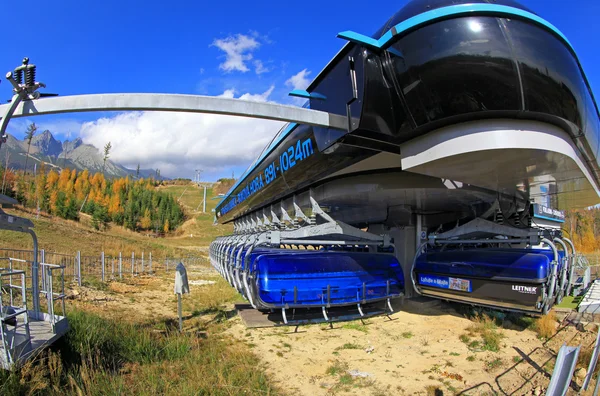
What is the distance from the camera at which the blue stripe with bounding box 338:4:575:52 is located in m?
3.75

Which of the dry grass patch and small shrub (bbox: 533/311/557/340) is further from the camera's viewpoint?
small shrub (bbox: 533/311/557/340)

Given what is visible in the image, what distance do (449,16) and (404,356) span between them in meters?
5.14

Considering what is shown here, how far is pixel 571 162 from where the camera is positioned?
4711 mm

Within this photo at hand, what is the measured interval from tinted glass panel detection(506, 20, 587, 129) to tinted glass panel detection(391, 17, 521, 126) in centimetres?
13

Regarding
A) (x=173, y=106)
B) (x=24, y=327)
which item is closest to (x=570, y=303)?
(x=173, y=106)

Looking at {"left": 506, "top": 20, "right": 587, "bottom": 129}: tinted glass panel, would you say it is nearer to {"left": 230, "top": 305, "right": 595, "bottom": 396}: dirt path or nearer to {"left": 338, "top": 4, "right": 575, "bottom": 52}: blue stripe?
{"left": 338, "top": 4, "right": 575, "bottom": 52}: blue stripe

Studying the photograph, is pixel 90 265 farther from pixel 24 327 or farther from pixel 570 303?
pixel 570 303

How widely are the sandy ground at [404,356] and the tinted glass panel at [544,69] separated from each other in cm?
358

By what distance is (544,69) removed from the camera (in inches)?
150

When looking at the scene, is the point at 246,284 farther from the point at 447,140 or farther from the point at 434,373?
the point at 447,140

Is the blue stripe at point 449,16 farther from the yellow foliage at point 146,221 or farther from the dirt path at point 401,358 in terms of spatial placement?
the yellow foliage at point 146,221

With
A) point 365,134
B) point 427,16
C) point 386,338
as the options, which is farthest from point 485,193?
point 427,16

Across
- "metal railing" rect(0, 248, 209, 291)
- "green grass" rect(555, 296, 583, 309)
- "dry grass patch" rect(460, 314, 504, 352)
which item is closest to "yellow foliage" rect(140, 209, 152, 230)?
"metal railing" rect(0, 248, 209, 291)

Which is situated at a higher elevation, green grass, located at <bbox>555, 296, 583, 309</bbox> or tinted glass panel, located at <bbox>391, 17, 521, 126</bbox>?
tinted glass panel, located at <bbox>391, 17, 521, 126</bbox>
